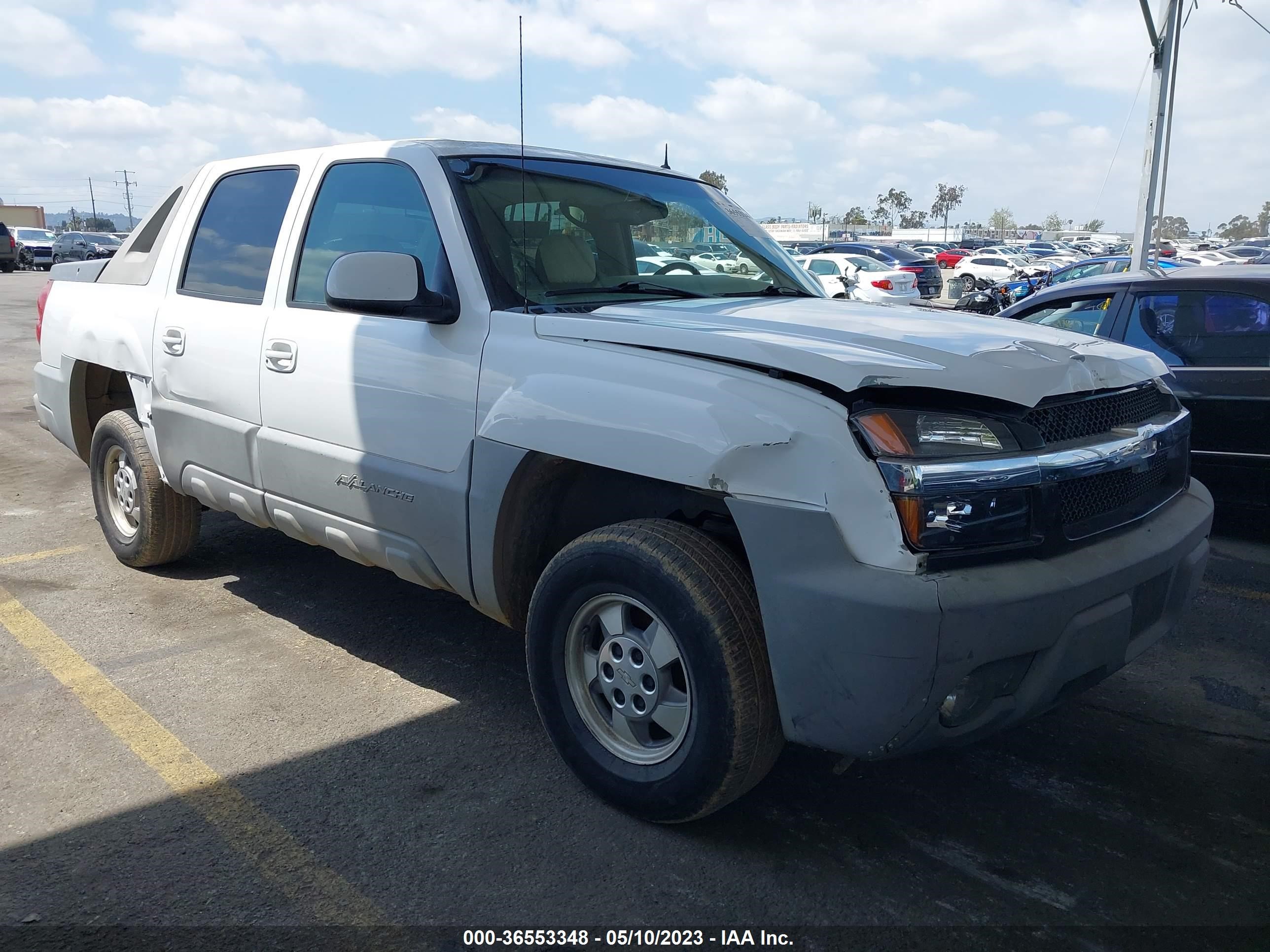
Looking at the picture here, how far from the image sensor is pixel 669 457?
2.63 meters

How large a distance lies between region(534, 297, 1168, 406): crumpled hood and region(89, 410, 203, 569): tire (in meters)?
2.71

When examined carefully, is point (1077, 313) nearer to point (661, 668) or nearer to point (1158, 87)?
point (661, 668)

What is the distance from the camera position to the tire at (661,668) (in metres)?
2.60

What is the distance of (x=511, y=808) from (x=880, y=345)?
168cm

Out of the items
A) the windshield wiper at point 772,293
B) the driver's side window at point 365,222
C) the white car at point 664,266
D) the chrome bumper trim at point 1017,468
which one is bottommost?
the chrome bumper trim at point 1017,468

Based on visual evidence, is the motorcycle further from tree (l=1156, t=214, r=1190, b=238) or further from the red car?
tree (l=1156, t=214, r=1190, b=238)

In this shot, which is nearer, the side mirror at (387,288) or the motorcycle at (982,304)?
the side mirror at (387,288)

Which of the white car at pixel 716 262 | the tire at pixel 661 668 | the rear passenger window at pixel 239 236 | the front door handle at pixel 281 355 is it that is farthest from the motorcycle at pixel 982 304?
the tire at pixel 661 668

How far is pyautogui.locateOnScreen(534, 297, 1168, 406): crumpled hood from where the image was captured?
252cm

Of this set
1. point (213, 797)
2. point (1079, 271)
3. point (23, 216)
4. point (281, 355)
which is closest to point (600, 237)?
point (281, 355)

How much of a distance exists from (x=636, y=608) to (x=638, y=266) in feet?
4.85

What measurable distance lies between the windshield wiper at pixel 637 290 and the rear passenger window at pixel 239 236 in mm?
1392

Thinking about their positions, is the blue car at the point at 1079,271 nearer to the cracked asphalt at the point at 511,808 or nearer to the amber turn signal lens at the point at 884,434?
the cracked asphalt at the point at 511,808

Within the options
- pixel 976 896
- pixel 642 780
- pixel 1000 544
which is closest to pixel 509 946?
pixel 642 780
